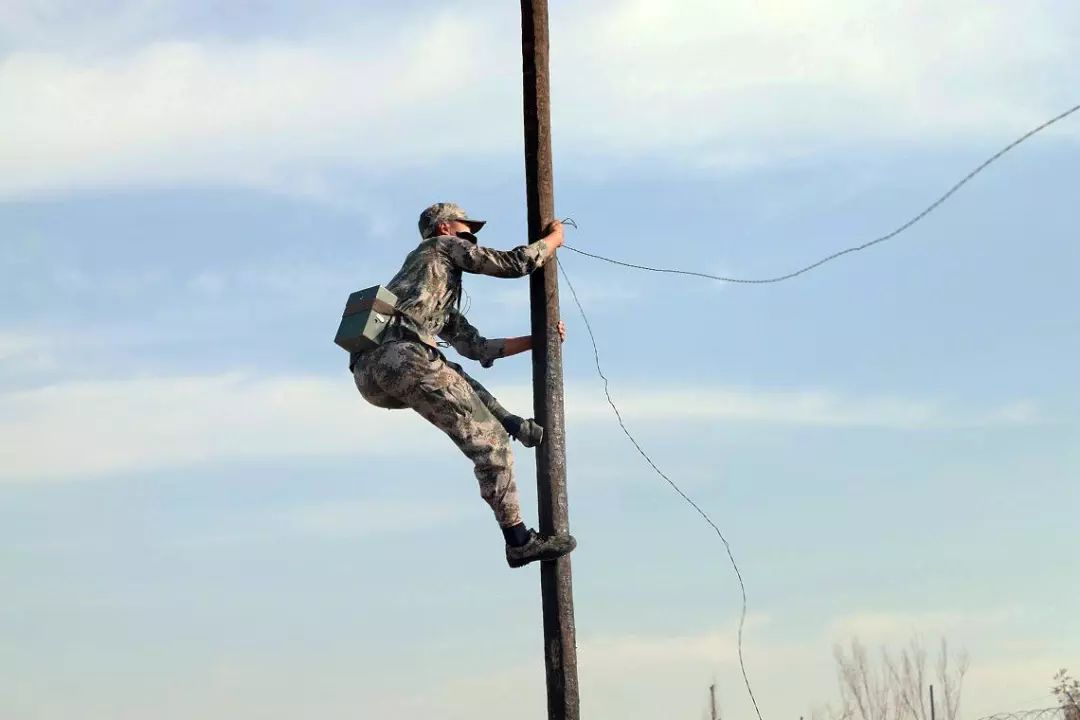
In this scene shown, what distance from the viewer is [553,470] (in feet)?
36.4

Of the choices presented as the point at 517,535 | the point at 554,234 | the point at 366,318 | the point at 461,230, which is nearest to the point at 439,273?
the point at 461,230

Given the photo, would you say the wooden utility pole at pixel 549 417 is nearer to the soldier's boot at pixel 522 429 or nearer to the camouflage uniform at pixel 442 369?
the soldier's boot at pixel 522 429

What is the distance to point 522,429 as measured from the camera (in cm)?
1098

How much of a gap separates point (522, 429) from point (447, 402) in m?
0.54

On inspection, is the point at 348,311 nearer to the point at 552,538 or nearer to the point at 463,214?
the point at 463,214

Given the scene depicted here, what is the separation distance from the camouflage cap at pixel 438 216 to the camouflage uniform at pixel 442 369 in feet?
0.64

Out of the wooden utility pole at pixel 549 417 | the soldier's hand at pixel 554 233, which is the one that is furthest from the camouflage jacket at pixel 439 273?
the wooden utility pole at pixel 549 417

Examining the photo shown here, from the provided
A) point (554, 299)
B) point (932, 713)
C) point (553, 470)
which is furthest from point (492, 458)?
point (932, 713)

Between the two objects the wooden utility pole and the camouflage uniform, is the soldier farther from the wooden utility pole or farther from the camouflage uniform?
the wooden utility pole

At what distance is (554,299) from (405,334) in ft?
3.59

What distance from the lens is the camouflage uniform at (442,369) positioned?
10.7m

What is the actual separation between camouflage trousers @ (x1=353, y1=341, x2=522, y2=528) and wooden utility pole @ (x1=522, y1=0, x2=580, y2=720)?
0.31m

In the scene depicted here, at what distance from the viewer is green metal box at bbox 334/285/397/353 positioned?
34.9ft

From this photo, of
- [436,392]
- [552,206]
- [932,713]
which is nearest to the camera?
[436,392]
